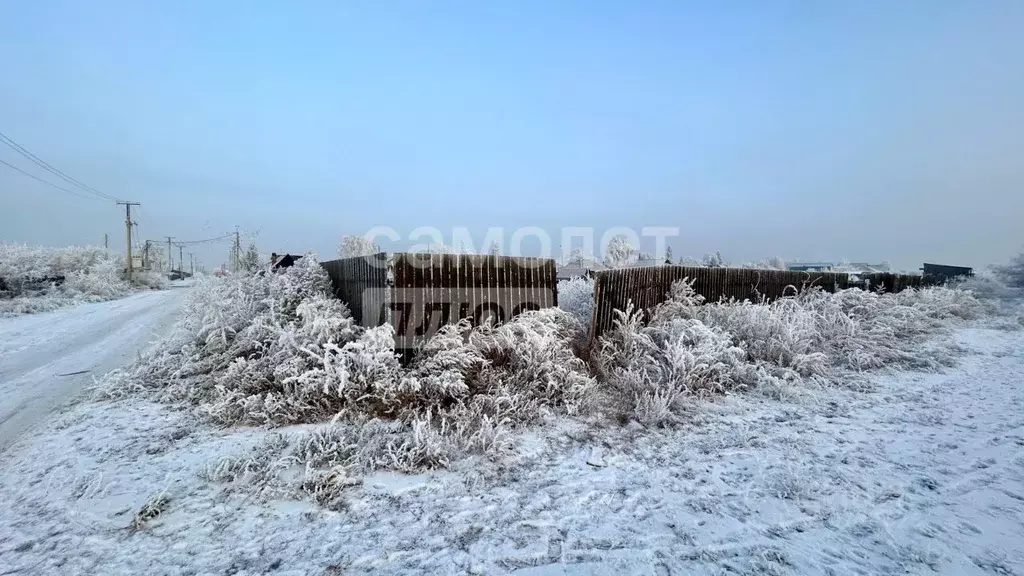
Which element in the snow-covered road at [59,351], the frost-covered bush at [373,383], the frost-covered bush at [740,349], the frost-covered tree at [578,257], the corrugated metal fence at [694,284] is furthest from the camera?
the frost-covered tree at [578,257]

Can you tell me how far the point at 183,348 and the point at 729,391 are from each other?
7.70 m

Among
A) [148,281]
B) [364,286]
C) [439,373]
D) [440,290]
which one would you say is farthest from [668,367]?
[148,281]

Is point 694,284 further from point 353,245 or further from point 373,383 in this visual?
point 353,245

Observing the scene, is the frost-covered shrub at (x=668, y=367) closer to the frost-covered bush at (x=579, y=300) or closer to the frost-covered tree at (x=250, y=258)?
the frost-covered bush at (x=579, y=300)

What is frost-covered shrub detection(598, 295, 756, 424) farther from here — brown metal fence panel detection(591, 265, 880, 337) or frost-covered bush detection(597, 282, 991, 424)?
brown metal fence panel detection(591, 265, 880, 337)

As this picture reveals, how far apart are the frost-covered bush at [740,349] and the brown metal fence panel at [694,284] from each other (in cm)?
28

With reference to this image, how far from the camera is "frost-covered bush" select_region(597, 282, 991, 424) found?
518 centimetres

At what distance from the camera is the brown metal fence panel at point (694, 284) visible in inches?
275

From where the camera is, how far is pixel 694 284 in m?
8.30

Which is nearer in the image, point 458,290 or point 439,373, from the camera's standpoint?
point 439,373

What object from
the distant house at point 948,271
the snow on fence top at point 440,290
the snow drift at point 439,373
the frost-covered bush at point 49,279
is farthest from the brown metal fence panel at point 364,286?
the distant house at point 948,271

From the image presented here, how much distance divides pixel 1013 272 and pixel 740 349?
932 inches

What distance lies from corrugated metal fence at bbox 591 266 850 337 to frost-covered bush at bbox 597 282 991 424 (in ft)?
0.91

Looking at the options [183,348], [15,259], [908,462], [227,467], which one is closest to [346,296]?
Result: [183,348]
